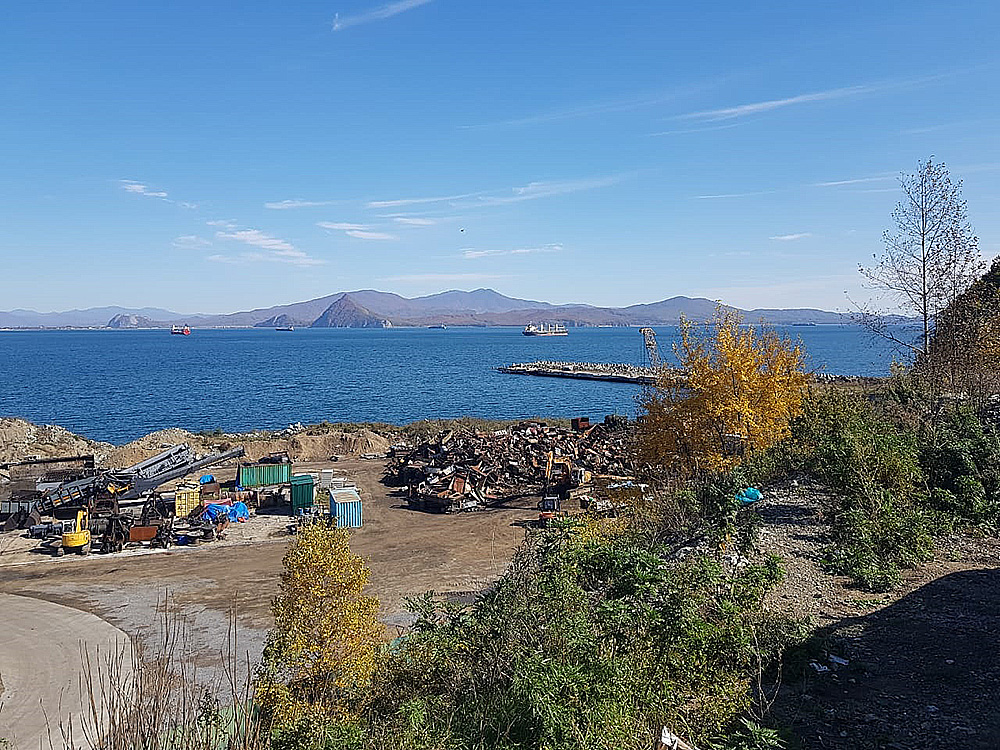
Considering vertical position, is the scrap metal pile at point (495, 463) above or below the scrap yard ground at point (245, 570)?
above

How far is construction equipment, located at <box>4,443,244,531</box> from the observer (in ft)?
82.8

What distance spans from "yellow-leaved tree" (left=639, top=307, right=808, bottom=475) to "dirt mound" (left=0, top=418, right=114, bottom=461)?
29.1 meters

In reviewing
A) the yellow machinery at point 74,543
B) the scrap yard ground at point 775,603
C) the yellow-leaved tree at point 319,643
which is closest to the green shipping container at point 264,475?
the scrap yard ground at point 775,603

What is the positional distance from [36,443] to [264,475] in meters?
17.8

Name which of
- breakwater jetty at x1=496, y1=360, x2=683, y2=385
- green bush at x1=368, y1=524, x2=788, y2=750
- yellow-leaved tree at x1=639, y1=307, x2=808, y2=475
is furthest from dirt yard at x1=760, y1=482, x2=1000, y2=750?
breakwater jetty at x1=496, y1=360, x2=683, y2=385

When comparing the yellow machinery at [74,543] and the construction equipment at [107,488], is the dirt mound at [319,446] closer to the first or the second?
the construction equipment at [107,488]

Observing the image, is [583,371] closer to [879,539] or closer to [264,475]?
[264,475]

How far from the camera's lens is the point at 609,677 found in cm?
646

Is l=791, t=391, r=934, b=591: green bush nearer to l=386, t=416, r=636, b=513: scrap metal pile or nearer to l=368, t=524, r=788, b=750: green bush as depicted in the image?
l=368, t=524, r=788, b=750: green bush

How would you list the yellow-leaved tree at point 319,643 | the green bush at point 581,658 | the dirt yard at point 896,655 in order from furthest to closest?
the yellow-leaved tree at point 319,643, the dirt yard at point 896,655, the green bush at point 581,658

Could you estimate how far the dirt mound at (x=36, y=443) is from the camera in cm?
3841

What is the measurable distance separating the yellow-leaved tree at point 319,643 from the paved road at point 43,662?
3.89 metres

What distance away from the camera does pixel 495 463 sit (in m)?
31.3

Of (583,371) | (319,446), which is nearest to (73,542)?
(319,446)
